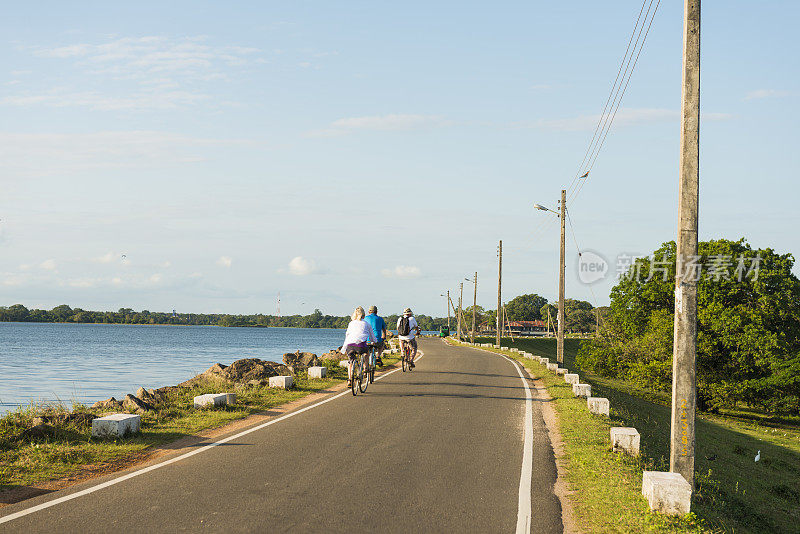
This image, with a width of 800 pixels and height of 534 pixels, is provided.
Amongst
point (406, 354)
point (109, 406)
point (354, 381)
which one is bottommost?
point (109, 406)

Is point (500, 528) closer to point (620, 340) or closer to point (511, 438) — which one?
point (511, 438)

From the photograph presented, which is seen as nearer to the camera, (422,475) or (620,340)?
(422,475)

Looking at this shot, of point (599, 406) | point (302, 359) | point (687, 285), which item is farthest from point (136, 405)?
point (302, 359)

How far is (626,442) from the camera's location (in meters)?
10.2

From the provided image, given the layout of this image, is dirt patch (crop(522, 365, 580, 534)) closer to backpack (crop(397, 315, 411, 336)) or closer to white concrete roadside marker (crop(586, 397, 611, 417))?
white concrete roadside marker (crop(586, 397, 611, 417))

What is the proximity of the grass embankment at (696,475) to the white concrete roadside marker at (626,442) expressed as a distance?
0.16 metres

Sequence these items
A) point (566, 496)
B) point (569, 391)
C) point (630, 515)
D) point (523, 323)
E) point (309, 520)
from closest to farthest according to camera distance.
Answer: point (309, 520)
point (630, 515)
point (566, 496)
point (569, 391)
point (523, 323)

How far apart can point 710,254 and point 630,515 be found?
1348 inches

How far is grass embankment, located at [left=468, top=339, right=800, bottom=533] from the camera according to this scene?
714 cm

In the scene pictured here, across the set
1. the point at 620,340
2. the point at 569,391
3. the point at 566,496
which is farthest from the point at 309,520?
the point at 620,340

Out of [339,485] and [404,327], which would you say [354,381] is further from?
[339,485]

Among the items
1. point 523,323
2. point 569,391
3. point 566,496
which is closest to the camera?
point 566,496

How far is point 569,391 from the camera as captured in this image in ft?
61.4

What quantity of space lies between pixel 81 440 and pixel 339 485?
4838 millimetres
